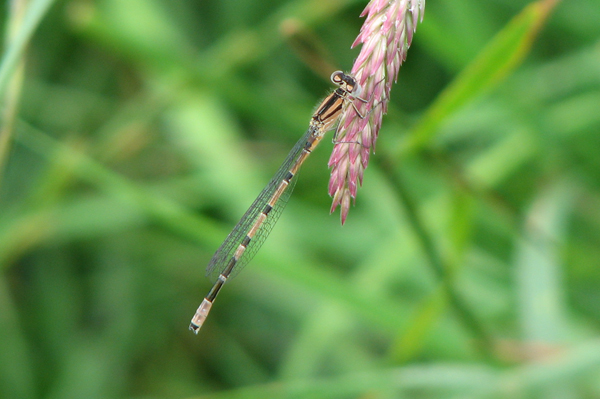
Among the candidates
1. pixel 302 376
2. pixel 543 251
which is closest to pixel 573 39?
pixel 543 251

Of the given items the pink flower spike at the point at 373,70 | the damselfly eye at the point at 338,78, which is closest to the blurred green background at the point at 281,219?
the damselfly eye at the point at 338,78

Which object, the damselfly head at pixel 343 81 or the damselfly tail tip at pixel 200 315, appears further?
the damselfly tail tip at pixel 200 315

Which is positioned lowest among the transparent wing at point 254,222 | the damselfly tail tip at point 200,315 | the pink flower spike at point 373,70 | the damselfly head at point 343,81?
the damselfly tail tip at point 200,315

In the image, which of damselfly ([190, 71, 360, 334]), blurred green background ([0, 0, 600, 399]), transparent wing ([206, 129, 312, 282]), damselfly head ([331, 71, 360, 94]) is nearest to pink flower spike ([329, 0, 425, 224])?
damselfly head ([331, 71, 360, 94])

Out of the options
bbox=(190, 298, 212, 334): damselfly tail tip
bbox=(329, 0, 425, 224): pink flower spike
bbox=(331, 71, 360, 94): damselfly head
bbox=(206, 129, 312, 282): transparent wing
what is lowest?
bbox=(190, 298, 212, 334): damselfly tail tip

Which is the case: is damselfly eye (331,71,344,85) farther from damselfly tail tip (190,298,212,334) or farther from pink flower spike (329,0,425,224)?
damselfly tail tip (190,298,212,334)

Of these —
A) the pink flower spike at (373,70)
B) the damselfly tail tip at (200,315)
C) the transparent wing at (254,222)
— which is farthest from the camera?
the transparent wing at (254,222)

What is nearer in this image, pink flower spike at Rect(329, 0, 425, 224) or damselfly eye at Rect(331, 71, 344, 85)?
pink flower spike at Rect(329, 0, 425, 224)

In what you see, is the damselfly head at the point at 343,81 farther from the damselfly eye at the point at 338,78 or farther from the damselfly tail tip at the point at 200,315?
the damselfly tail tip at the point at 200,315
